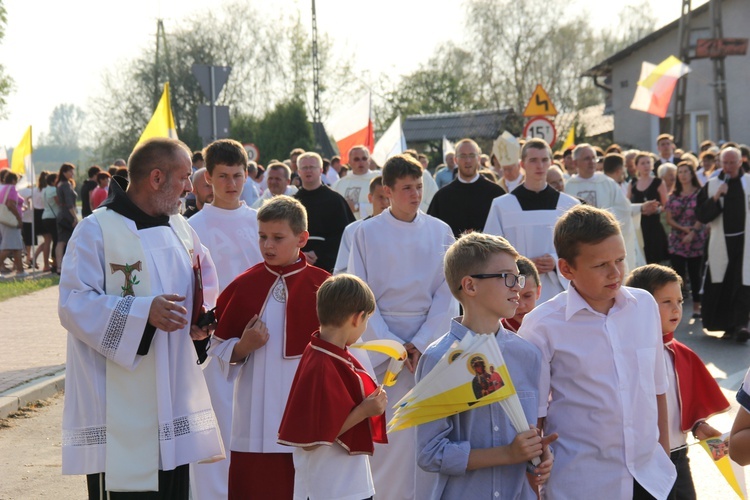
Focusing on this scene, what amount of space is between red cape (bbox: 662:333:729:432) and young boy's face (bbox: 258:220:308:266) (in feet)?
6.42

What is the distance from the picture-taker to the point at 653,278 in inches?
216

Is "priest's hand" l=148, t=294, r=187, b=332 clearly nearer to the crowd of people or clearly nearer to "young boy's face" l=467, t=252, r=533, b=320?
the crowd of people

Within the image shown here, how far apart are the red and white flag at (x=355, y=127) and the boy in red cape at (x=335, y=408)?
14.3m

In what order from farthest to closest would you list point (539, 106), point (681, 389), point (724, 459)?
1. point (539, 106)
2. point (681, 389)
3. point (724, 459)

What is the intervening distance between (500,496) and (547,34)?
48845mm

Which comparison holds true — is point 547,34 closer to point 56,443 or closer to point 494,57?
→ point 494,57

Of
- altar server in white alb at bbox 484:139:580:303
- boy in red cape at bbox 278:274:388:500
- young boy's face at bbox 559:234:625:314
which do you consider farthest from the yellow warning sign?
young boy's face at bbox 559:234:625:314

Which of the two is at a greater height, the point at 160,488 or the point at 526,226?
the point at 526,226

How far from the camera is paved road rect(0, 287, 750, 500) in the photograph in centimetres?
731

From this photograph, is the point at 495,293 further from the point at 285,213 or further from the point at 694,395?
the point at 285,213

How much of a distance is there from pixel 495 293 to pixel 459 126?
44.6m

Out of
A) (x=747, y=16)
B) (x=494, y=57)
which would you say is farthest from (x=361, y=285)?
(x=494, y=57)

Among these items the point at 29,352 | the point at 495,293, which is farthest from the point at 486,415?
the point at 29,352

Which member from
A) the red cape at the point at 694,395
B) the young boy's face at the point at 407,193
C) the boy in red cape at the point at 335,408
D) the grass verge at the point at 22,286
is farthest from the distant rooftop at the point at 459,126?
the boy in red cape at the point at 335,408
